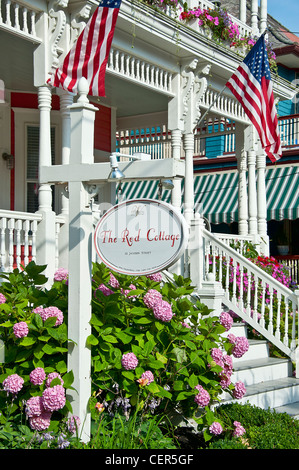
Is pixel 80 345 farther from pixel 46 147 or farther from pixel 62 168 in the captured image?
pixel 46 147

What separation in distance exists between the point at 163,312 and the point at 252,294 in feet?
16.9

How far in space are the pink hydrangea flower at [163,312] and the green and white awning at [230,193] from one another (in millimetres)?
12541

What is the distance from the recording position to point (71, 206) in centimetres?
430

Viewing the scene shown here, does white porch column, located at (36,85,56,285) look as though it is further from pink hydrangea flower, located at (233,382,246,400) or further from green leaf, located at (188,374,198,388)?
green leaf, located at (188,374,198,388)

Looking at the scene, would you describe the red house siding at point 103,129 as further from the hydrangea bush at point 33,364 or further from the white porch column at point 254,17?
the hydrangea bush at point 33,364

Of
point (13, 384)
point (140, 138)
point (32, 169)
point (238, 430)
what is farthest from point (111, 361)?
point (140, 138)

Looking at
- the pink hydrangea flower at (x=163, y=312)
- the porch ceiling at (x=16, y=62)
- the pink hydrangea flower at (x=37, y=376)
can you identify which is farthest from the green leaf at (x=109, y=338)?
the porch ceiling at (x=16, y=62)

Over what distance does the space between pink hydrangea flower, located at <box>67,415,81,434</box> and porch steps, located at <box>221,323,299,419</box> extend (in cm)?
240

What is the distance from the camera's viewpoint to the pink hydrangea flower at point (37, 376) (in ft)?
13.2

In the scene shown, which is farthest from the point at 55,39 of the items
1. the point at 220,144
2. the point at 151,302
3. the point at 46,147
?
the point at 220,144

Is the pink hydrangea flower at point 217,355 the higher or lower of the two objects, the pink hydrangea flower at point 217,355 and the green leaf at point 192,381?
the higher

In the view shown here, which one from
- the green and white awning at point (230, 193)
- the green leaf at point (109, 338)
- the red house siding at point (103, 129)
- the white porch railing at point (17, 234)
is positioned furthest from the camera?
the green and white awning at point (230, 193)

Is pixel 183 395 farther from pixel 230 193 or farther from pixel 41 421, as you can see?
pixel 230 193
